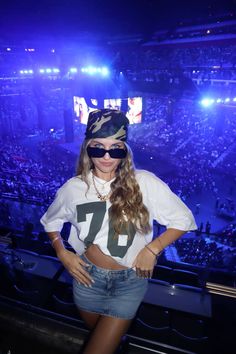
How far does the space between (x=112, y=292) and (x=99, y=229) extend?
0.51 meters

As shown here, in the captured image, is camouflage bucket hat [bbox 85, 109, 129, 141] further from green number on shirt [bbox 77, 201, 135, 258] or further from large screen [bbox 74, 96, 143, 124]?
large screen [bbox 74, 96, 143, 124]

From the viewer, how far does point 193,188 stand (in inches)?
611

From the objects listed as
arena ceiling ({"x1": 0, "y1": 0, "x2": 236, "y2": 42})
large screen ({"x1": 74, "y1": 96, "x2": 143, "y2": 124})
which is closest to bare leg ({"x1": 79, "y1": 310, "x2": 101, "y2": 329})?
arena ceiling ({"x1": 0, "y1": 0, "x2": 236, "y2": 42})

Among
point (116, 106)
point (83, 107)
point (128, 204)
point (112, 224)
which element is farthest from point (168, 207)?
point (83, 107)

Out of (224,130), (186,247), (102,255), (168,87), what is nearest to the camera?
(102,255)

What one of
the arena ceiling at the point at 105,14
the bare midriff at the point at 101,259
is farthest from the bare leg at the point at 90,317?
the arena ceiling at the point at 105,14

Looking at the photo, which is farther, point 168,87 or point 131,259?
point 168,87

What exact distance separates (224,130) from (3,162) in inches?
798

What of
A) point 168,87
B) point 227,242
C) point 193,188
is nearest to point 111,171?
point 227,242

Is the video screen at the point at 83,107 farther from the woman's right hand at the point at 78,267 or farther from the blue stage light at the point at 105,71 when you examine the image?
the woman's right hand at the point at 78,267

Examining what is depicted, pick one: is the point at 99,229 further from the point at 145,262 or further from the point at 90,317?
the point at 90,317

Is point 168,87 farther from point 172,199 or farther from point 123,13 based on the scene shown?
point 172,199

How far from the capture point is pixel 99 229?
1.90 m

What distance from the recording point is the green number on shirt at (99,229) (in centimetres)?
188
